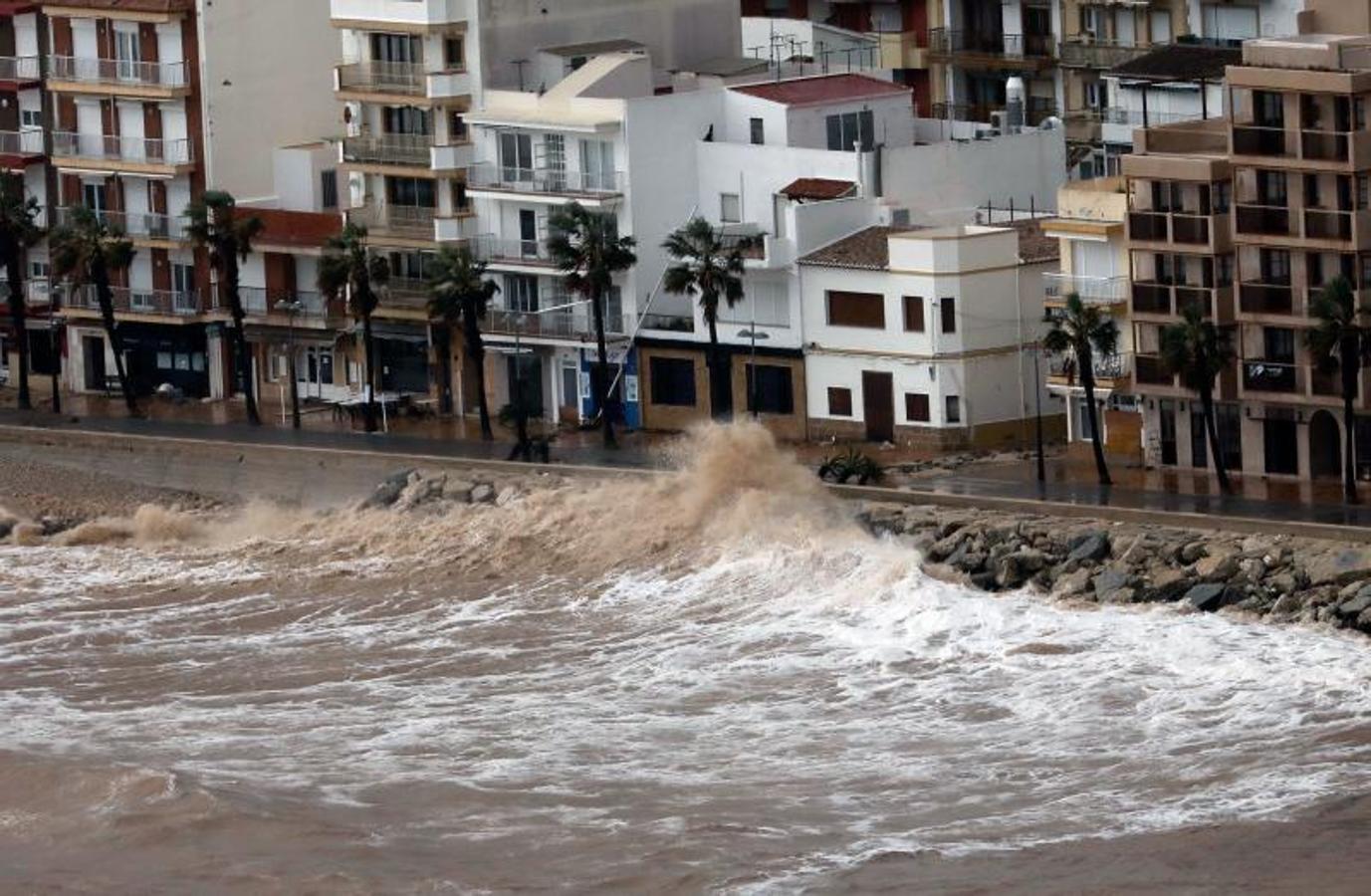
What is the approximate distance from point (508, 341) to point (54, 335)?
50.8 feet

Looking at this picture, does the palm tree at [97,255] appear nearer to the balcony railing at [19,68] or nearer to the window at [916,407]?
the balcony railing at [19,68]

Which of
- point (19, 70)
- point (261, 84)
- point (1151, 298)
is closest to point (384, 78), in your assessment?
point (261, 84)

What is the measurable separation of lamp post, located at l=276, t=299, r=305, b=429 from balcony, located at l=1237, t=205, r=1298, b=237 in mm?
25562

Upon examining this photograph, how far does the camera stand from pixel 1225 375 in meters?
86.8

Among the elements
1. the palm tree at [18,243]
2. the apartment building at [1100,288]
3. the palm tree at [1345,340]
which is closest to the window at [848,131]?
the apartment building at [1100,288]

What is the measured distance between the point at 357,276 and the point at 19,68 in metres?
15.0

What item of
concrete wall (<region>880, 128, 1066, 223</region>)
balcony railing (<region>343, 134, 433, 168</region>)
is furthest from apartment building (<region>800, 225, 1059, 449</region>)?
balcony railing (<region>343, 134, 433, 168</region>)

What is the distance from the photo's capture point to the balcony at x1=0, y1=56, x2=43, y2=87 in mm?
111062

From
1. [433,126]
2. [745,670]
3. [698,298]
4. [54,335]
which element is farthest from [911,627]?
[54,335]

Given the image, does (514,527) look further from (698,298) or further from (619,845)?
(619,845)

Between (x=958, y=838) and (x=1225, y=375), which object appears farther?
(x=1225, y=375)

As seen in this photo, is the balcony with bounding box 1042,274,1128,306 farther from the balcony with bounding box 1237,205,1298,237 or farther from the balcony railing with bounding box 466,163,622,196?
the balcony railing with bounding box 466,163,622,196

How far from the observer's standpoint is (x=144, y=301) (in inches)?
4306

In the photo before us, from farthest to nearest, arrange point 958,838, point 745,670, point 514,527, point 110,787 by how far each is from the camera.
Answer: point 514,527 → point 745,670 → point 110,787 → point 958,838
